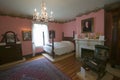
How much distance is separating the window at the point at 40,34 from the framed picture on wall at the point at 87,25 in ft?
9.18

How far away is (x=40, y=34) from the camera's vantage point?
5414 mm

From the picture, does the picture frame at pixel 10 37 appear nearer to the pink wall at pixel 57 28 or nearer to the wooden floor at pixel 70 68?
the pink wall at pixel 57 28

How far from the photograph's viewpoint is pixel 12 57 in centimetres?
396

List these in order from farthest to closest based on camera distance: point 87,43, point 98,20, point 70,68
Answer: point 87,43 → point 98,20 → point 70,68

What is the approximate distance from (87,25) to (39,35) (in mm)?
3415

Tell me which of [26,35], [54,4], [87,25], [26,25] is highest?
[54,4]

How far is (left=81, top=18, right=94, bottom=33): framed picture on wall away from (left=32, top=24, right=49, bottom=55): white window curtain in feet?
9.18

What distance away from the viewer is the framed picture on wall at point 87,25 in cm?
366

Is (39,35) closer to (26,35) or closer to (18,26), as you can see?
(26,35)

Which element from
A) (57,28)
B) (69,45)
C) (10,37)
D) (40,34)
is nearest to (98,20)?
(69,45)

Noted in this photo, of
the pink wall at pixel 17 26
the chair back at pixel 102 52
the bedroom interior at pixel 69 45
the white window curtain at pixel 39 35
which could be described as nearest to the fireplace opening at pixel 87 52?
the bedroom interior at pixel 69 45

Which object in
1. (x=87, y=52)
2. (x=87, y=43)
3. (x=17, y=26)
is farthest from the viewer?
(x=17, y=26)

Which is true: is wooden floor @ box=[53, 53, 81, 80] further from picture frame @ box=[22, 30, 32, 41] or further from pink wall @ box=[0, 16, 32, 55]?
picture frame @ box=[22, 30, 32, 41]

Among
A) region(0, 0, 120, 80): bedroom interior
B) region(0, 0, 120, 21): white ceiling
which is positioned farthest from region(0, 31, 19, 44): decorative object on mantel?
region(0, 0, 120, 21): white ceiling
